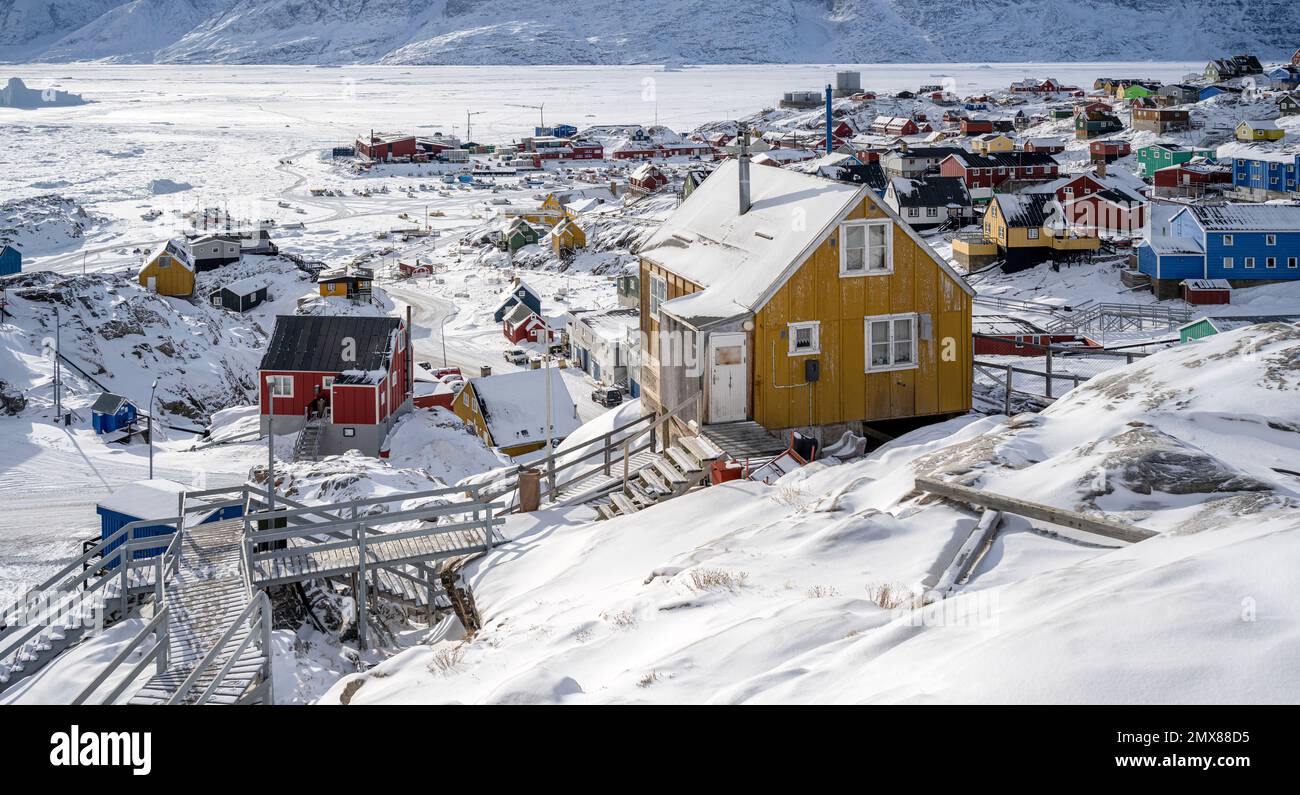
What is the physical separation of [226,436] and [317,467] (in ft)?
36.3

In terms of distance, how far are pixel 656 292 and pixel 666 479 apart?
5981 millimetres

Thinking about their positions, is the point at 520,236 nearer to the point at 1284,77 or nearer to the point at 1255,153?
the point at 1255,153

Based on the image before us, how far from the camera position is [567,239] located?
79250mm

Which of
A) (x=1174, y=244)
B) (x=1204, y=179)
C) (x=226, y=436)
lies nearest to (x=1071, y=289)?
(x=1174, y=244)

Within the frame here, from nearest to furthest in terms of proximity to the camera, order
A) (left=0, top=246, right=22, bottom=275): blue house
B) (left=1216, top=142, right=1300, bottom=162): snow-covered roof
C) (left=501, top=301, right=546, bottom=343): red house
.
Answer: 1. (left=501, top=301, right=546, bottom=343): red house
2. (left=0, top=246, right=22, bottom=275): blue house
3. (left=1216, top=142, right=1300, bottom=162): snow-covered roof

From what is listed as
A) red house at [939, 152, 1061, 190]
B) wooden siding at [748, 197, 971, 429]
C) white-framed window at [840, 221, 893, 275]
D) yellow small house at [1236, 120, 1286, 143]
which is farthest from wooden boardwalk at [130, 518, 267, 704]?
yellow small house at [1236, 120, 1286, 143]

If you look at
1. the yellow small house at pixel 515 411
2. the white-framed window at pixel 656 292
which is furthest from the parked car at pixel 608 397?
the white-framed window at pixel 656 292

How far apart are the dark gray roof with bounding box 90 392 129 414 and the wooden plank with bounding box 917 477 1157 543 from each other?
30.7 metres

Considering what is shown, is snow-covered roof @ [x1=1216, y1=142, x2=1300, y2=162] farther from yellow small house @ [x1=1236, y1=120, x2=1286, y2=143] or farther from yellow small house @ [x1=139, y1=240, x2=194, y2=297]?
yellow small house @ [x1=139, y1=240, x2=194, y2=297]

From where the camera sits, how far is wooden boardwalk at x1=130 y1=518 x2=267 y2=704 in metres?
12.3

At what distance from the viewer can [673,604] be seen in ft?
35.1

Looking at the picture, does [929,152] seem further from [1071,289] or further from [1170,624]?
[1170,624]

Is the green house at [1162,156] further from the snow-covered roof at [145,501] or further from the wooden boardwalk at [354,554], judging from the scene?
the wooden boardwalk at [354,554]

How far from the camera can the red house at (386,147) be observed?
13962cm
